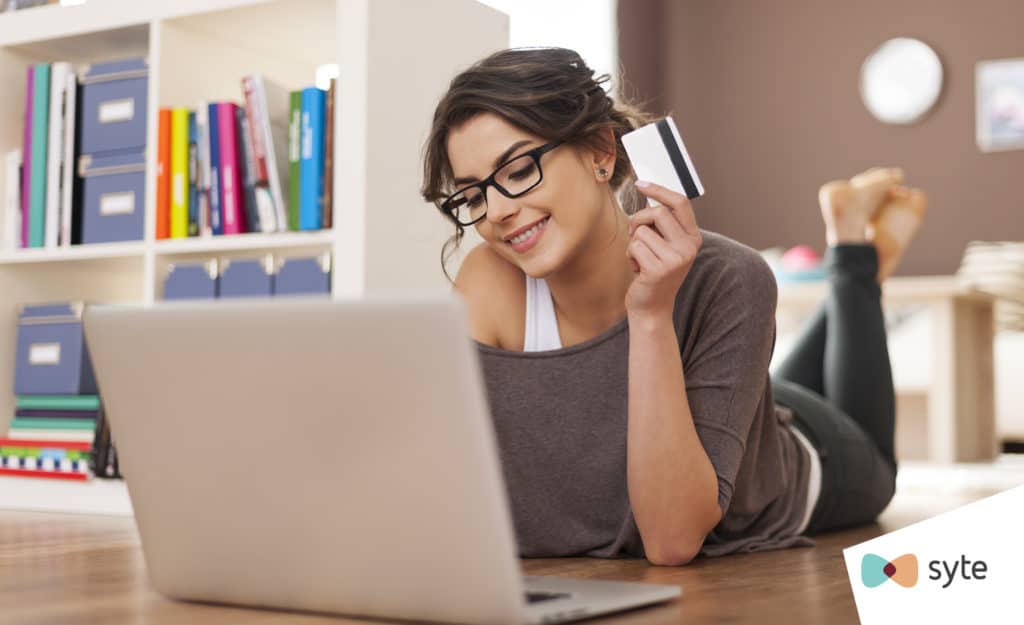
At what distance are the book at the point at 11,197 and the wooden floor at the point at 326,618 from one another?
2.73ft

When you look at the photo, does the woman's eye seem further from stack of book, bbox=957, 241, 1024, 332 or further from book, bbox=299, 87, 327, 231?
stack of book, bbox=957, 241, 1024, 332

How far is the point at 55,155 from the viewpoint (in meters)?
2.41

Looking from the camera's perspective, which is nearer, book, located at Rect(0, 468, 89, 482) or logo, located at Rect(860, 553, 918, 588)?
logo, located at Rect(860, 553, 918, 588)

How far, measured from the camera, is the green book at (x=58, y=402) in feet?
7.69

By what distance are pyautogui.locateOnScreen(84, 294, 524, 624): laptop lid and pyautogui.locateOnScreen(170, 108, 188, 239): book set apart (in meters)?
1.37

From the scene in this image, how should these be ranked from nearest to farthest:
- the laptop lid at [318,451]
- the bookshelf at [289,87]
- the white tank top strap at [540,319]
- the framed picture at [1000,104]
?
the laptop lid at [318,451] → the white tank top strap at [540,319] → the bookshelf at [289,87] → the framed picture at [1000,104]

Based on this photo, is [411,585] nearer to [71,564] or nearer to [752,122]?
[71,564]

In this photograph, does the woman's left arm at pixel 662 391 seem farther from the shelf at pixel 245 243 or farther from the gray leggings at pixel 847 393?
the shelf at pixel 245 243

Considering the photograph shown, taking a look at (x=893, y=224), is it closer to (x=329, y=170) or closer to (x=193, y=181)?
(x=329, y=170)

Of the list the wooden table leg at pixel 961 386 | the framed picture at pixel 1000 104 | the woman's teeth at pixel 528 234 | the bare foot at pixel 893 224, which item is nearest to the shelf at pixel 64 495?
the woman's teeth at pixel 528 234

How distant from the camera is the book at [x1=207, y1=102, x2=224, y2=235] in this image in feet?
7.16

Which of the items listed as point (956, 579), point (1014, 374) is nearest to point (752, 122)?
point (1014, 374)

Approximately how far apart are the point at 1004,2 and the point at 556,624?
18.0 feet

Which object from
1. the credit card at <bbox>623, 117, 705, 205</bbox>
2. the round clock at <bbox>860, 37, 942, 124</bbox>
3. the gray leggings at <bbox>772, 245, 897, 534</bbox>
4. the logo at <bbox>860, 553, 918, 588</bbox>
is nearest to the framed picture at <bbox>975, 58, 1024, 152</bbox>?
the round clock at <bbox>860, 37, 942, 124</bbox>
